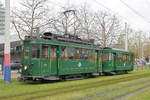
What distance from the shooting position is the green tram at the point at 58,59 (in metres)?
13.2

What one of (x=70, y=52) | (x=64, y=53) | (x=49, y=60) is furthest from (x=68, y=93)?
(x=70, y=52)

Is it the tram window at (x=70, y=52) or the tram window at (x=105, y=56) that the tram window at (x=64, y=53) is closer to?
the tram window at (x=70, y=52)

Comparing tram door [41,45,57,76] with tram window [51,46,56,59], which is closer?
tram door [41,45,57,76]

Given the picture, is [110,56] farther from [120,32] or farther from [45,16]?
[120,32]

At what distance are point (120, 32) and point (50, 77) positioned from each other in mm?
27187

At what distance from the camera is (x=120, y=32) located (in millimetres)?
38656

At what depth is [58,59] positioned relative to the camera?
14.4 m

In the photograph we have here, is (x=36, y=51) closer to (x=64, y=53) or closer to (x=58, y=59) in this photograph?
(x=58, y=59)

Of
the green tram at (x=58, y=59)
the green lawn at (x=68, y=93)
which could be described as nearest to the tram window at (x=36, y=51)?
the green tram at (x=58, y=59)

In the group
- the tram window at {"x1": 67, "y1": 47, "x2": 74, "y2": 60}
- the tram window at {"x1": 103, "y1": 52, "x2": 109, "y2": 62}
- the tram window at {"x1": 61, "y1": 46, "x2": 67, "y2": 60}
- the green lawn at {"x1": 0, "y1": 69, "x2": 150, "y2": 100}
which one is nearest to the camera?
the green lawn at {"x1": 0, "y1": 69, "x2": 150, "y2": 100}

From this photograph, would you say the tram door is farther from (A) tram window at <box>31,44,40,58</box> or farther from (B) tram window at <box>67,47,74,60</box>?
(B) tram window at <box>67,47,74,60</box>

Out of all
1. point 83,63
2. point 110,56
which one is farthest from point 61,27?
point 83,63

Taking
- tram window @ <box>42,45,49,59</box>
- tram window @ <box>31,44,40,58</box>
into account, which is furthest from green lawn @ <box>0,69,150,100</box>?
tram window @ <box>42,45,49,59</box>

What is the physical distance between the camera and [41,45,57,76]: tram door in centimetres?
1338
